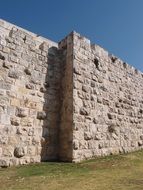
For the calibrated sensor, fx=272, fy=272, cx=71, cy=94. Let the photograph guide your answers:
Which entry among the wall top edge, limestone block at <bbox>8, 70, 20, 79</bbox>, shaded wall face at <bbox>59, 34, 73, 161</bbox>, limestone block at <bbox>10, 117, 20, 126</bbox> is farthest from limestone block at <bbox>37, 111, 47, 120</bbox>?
the wall top edge

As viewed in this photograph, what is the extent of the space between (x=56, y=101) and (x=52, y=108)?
0.93 ft

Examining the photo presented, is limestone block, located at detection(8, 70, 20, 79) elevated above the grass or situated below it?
above

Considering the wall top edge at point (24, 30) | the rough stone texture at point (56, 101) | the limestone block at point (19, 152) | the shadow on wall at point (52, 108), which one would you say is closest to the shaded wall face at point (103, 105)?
the rough stone texture at point (56, 101)

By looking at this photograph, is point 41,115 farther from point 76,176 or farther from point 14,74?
point 76,176

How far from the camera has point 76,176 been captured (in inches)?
221

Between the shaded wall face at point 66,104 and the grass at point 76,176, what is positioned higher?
the shaded wall face at point 66,104

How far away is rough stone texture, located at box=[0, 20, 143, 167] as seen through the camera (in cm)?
694

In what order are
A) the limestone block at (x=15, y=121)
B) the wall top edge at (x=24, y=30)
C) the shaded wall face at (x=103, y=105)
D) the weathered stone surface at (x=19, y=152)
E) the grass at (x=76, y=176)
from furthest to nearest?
the shaded wall face at (x=103, y=105)
the wall top edge at (x=24, y=30)
the limestone block at (x=15, y=121)
the weathered stone surface at (x=19, y=152)
the grass at (x=76, y=176)

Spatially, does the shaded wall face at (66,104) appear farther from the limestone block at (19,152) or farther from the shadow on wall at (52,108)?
the limestone block at (19,152)

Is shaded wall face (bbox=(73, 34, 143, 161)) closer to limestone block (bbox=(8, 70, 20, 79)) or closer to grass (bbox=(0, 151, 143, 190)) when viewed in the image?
grass (bbox=(0, 151, 143, 190))

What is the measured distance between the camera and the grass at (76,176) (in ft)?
15.5

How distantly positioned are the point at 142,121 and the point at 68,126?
4721mm

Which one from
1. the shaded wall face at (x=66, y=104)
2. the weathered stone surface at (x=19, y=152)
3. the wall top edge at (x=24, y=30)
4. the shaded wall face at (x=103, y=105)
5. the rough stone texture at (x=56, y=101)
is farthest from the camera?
the shaded wall face at (x=103, y=105)

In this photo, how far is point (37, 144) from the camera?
727cm
